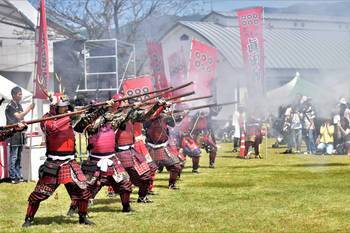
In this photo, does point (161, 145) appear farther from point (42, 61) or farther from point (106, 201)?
point (42, 61)

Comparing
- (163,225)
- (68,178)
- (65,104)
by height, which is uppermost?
(65,104)

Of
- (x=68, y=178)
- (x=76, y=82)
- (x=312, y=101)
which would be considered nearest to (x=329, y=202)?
(x=68, y=178)

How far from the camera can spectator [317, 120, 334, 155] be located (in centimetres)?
2047

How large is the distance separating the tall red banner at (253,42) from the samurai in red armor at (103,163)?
336 inches

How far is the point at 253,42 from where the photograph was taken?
17781 millimetres

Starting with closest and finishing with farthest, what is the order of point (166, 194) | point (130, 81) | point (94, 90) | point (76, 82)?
point (166, 194), point (130, 81), point (94, 90), point (76, 82)

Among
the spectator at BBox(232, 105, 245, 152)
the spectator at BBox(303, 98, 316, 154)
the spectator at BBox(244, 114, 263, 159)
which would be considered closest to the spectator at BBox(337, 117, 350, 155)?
the spectator at BBox(303, 98, 316, 154)

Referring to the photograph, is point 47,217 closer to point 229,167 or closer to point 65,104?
point 65,104

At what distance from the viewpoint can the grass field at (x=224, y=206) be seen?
8.88 m

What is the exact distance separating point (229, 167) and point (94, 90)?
5.38 metres

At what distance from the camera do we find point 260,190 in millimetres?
12242

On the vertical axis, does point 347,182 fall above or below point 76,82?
below

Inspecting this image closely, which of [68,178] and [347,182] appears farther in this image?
[347,182]

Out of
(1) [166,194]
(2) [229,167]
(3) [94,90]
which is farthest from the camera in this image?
(3) [94,90]
